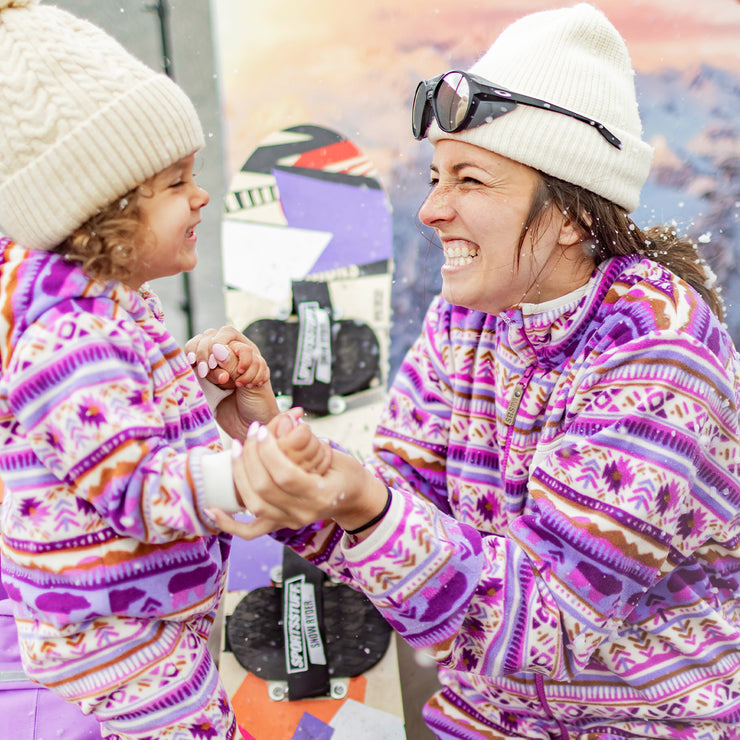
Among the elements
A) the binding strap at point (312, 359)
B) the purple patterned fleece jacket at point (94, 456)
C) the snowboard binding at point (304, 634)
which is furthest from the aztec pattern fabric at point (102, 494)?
the binding strap at point (312, 359)

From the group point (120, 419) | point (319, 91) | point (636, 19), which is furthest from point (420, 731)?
point (636, 19)

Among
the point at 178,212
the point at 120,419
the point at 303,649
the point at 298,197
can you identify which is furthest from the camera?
the point at 298,197

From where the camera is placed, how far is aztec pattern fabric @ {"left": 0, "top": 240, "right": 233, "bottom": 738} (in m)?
0.69

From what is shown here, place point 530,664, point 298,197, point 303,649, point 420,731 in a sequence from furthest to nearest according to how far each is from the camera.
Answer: point 298,197, point 420,731, point 303,649, point 530,664

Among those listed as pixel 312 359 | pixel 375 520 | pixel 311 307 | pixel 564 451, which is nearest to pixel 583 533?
pixel 564 451

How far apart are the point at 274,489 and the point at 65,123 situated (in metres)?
0.46

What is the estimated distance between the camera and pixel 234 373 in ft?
3.25

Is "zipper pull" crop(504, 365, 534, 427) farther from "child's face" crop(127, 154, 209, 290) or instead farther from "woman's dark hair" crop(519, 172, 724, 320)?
"child's face" crop(127, 154, 209, 290)

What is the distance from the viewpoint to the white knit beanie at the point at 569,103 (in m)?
1.01

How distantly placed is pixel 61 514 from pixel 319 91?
1.74 m

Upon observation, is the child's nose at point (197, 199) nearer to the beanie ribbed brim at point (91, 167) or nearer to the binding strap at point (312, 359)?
the beanie ribbed brim at point (91, 167)

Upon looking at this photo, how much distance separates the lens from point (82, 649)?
2.58 ft

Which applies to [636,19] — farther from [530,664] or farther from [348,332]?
[530,664]

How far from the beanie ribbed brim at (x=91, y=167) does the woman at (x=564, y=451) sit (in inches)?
16.0
